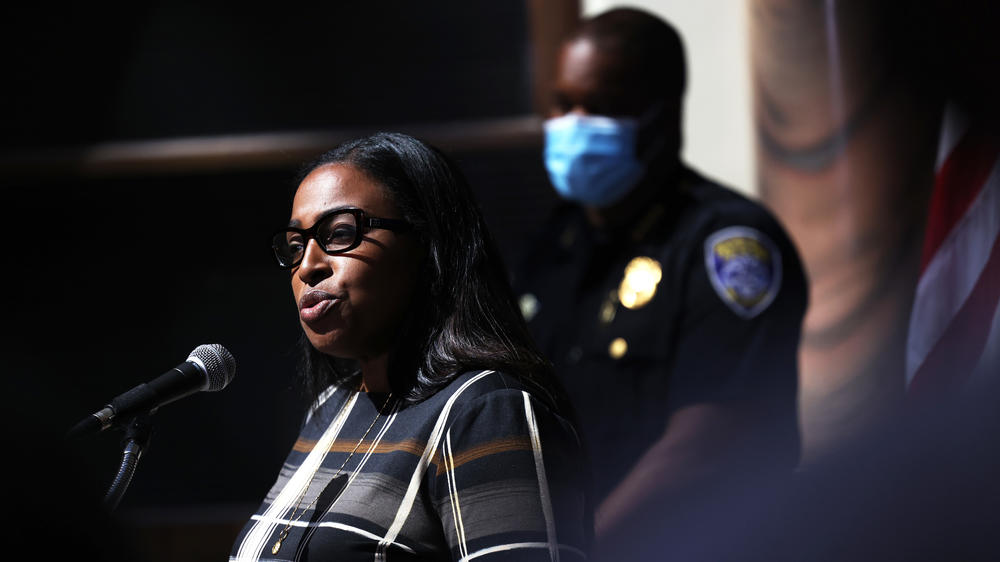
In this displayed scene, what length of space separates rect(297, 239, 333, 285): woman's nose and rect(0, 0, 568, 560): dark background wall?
95.4 inches

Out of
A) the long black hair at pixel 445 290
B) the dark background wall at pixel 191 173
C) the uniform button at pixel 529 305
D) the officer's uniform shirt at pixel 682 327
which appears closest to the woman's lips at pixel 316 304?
the long black hair at pixel 445 290

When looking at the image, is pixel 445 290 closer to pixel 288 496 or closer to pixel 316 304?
pixel 316 304

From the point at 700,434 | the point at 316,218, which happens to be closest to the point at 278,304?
the point at 700,434

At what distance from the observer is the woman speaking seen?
4.94 ft

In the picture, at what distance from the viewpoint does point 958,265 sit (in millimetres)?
2508

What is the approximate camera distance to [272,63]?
14.1 feet

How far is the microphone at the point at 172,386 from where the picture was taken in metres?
1.56

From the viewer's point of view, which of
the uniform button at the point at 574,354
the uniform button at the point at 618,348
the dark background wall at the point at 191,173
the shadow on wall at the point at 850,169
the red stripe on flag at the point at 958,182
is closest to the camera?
the red stripe on flag at the point at 958,182

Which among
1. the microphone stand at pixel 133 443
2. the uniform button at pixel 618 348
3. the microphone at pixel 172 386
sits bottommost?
the uniform button at pixel 618 348

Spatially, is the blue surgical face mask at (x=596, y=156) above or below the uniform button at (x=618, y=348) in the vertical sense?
above

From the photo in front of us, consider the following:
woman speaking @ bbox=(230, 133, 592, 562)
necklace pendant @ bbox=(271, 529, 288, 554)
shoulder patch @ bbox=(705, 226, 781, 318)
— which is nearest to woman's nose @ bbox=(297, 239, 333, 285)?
woman speaking @ bbox=(230, 133, 592, 562)

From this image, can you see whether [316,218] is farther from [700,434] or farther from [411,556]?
[700,434]

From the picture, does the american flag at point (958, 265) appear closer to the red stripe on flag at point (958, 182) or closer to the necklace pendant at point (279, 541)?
the red stripe on flag at point (958, 182)

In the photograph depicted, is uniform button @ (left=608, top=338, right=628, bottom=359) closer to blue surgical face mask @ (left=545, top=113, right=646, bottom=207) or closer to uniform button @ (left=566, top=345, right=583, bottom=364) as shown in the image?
uniform button @ (left=566, top=345, right=583, bottom=364)
